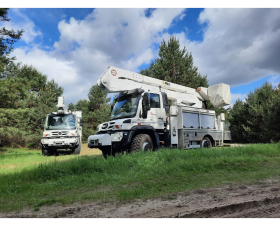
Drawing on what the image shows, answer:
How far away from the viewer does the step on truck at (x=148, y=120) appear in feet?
25.6

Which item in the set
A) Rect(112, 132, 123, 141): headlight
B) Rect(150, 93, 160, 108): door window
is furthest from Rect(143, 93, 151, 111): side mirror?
Rect(112, 132, 123, 141): headlight

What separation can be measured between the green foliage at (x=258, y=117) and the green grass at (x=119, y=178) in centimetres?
1415

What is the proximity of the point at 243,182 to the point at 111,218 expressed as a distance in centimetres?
339

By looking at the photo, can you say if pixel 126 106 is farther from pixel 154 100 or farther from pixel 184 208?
pixel 184 208

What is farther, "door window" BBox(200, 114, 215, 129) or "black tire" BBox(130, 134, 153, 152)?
"door window" BBox(200, 114, 215, 129)

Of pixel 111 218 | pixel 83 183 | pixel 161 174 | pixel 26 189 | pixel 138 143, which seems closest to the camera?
pixel 111 218

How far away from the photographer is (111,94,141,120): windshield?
8.26 m

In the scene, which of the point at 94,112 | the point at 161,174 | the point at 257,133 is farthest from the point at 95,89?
the point at 161,174

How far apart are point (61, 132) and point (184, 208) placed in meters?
11.7

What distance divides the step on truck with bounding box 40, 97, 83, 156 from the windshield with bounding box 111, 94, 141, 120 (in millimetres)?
5555

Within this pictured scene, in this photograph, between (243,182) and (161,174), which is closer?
(243,182)

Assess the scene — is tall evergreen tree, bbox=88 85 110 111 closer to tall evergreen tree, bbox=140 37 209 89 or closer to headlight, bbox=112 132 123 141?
tall evergreen tree, bbox=140 37 209 89

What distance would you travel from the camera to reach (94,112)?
34156 mm
